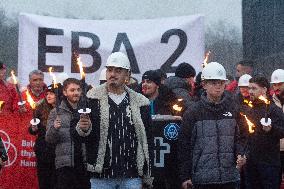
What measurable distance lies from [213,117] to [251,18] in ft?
23.0

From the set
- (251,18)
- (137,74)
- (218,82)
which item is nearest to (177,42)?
(137,74)

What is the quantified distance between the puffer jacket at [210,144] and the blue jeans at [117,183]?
0.66 m

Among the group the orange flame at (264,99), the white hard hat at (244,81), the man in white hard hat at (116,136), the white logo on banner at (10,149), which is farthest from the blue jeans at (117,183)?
the white hard hat at (244,81)

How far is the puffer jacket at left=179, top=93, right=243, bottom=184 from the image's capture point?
6.84 metres

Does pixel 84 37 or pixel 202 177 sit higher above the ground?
pixel 84 37

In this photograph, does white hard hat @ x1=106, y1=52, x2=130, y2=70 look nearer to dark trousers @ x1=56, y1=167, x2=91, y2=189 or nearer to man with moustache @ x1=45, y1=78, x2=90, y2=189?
man with moustache @ x1=45, y1=78, x2=90, y2=189

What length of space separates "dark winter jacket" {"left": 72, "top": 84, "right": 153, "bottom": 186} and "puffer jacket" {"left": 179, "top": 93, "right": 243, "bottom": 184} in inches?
21.2

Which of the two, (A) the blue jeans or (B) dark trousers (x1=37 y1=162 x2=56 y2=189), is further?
(B) dark trousers (x1=37 y1=162 x2=56 y2=189)

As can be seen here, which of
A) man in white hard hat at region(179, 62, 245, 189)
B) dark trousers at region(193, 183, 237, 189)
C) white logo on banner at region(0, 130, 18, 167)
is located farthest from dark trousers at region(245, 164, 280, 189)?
white logo on banner at region(0, 130, 18, 167)

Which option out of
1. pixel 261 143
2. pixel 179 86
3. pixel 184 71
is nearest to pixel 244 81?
pixel 184 71

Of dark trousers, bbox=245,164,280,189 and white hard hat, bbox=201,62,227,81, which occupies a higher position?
white hard hat, bbox=201,62,227,81

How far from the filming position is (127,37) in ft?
38.1

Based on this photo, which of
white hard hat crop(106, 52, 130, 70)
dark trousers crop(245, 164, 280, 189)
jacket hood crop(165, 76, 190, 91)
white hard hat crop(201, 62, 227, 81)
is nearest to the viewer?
white hard hat crop(106, 52, 130, 70)

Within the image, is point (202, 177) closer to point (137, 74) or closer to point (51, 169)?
point (51, 169)
